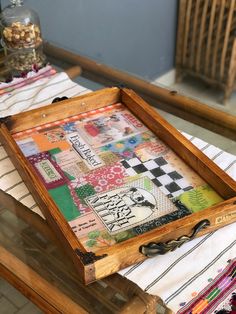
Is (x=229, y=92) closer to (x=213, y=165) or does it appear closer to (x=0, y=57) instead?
(x=0, y=57)

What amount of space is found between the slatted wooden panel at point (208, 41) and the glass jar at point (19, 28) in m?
1.47

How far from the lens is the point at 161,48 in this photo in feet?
9.31

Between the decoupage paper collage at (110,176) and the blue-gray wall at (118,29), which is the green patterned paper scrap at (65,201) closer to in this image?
the decoupage paper collage at (110,176)

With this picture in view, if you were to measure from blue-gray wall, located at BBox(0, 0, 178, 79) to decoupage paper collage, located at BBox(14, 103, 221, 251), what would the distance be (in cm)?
92

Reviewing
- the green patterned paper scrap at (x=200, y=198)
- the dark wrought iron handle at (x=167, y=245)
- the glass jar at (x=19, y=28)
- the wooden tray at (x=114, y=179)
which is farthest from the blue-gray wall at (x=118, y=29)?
the dark wrought iron handle at (x=167, y=245)

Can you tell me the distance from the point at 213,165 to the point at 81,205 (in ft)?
0.99

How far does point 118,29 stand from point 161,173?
161 centimetres

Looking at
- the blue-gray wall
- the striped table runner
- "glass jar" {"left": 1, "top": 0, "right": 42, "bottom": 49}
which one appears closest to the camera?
the striped table runner

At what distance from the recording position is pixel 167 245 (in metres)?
0.83

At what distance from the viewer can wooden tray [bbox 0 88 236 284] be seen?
0.84 m

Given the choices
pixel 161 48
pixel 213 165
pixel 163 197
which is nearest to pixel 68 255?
pixel 163 197

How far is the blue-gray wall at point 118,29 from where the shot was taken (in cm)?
210

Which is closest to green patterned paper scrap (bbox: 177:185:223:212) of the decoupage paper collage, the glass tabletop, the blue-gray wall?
the decoupage paper collage

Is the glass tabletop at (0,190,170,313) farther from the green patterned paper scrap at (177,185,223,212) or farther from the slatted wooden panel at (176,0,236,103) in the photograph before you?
the slatted wooden panel at (176,0,236,103)
